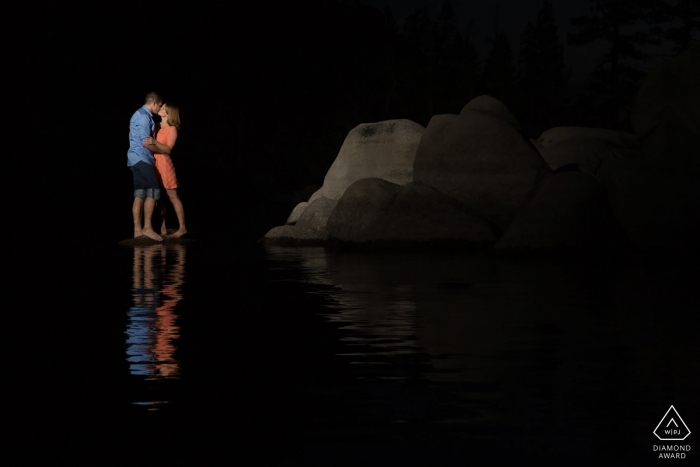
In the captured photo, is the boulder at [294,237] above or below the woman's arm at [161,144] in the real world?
below

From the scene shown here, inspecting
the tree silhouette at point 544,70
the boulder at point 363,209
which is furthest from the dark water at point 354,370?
the tree silhouette at point 544,70

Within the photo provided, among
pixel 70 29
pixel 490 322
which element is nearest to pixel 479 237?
pixel 490 322

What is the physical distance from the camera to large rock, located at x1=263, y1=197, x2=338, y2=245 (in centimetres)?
1967

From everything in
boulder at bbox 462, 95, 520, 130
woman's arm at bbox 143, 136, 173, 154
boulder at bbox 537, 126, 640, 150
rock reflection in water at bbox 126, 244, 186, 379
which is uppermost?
boulder at bbox 462, 95, 520, 130

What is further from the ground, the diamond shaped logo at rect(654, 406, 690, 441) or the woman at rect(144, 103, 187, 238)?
the woman at rect(144, 103, 187, 238)

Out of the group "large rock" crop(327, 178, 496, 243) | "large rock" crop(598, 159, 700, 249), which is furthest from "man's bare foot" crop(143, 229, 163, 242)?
"large rock" crop(598, 159, 700, 249)

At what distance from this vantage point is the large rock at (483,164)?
61.9ft

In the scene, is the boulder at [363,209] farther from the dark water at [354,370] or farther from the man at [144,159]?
the dark water at [354,370]

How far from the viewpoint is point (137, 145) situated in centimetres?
1805

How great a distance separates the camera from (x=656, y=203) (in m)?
17.4

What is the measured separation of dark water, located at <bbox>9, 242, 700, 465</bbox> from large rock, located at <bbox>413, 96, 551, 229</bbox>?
6.90m

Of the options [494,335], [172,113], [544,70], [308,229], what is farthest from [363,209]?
[544,70]

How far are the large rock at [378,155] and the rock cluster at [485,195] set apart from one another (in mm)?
25

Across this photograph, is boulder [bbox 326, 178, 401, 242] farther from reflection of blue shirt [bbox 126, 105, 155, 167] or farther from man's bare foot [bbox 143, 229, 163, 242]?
reflection of blue shirt [bbox 126, 105, 155, 167]
